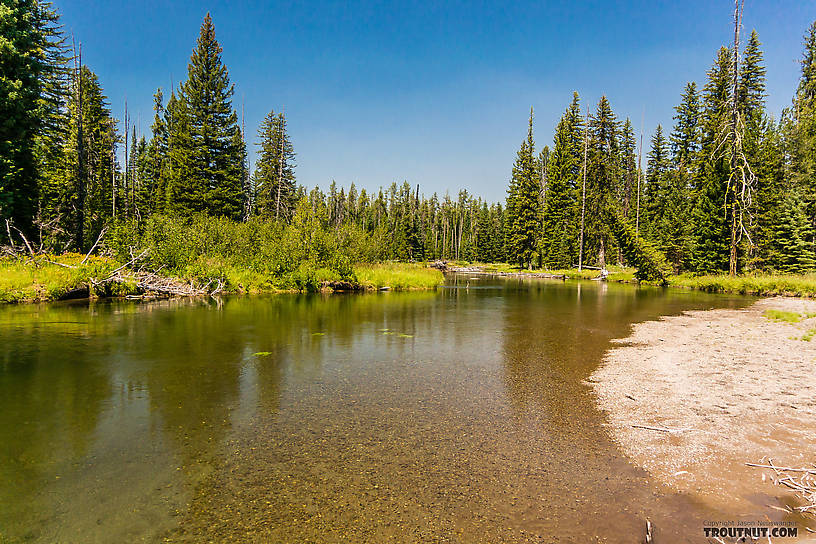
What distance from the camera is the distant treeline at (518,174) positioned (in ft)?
79.3

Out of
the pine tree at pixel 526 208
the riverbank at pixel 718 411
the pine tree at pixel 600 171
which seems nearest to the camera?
the riverbank at pixel 718 411

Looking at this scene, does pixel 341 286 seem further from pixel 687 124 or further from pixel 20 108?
pixel 687 124

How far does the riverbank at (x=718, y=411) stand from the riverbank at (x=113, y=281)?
20.4 metres

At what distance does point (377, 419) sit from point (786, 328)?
1392 cm

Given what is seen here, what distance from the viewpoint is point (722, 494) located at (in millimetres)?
4305

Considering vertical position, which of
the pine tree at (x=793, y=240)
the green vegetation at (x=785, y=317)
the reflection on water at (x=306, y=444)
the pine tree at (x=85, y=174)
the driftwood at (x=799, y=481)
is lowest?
the reflection on water at (x=306, y=444)

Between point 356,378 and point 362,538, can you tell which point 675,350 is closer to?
point 356,378

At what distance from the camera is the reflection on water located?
3883 millimetres

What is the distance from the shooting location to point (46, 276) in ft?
61.5

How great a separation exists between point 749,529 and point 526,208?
59.6 meters

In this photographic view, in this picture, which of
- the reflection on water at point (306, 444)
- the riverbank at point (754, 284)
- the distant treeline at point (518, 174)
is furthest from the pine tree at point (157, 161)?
the riverbank at point (754, 284)

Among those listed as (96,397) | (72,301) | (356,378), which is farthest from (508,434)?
(72,301)

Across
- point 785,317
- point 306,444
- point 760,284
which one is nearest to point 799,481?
point 306,444

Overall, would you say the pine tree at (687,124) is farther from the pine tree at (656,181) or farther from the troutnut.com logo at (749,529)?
the troutnut.com logo at (749,529)
